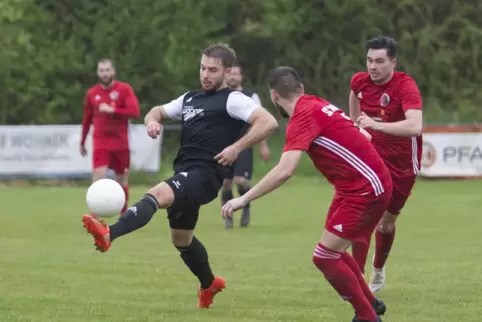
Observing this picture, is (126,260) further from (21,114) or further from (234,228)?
(21,114)

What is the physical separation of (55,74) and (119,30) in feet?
7.46

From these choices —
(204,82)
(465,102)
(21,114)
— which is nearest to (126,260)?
(204,82)

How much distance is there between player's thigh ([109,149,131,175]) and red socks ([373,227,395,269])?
6754 millimetres

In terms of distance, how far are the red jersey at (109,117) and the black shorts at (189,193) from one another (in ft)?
23.6

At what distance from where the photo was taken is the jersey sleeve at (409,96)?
323 inches

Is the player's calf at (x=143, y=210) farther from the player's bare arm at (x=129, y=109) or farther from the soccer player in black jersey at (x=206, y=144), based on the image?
the player's bare arm at (x=129, y=109)

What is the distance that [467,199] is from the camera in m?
18.5

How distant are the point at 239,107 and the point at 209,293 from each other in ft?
4.59

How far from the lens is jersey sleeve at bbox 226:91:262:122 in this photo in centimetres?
778

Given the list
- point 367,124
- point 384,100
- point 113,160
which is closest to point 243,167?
point 113,160

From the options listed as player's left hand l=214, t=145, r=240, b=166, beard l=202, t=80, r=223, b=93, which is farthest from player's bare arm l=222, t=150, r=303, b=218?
beard l=202, t=80, r=223, b=93

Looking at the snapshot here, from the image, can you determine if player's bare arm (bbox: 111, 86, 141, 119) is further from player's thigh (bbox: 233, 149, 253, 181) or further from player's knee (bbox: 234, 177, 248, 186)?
player's knee (bbox: 234, 177, 248, 186)

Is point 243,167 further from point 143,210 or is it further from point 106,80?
point 143,210

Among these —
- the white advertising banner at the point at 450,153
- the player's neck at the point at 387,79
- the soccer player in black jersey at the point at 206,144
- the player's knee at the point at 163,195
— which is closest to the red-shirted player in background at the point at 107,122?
the player's neck at the point at 387,79
